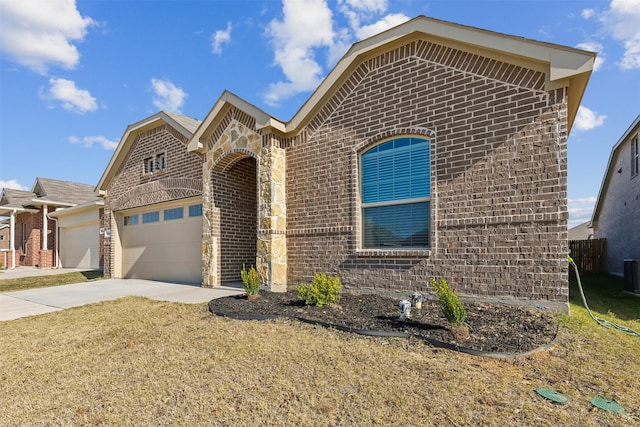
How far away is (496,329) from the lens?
4.90 metres

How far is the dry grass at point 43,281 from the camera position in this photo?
12219 millimetres

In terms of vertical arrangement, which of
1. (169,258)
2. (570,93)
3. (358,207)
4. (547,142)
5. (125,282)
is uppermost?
(570,93)

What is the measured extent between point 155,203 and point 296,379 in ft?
34.0

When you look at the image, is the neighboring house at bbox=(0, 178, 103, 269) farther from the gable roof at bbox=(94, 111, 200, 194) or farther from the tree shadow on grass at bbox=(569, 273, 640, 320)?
the tree shadow on grass at bbox=(569, 273, 640, 320)

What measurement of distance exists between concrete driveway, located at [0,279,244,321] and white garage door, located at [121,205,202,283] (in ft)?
3.09

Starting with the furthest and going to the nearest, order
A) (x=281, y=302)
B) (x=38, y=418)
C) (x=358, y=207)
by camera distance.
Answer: (x=358, y=207)
(x=281, y=302)
(x=38, y=418)

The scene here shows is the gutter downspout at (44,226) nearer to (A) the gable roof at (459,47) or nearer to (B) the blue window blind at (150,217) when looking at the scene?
Result: (B) the blue window blind at (150,217)

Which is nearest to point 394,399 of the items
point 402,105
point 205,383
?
point 205,383

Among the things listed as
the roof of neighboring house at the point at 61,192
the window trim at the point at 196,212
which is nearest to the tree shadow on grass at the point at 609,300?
the window trim at the point at 196,212

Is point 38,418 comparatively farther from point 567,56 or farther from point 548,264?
point 567,56

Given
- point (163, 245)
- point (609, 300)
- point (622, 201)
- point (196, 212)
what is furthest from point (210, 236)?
point (622, 201)

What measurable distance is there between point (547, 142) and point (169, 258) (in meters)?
11.1

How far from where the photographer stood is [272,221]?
8320 mm

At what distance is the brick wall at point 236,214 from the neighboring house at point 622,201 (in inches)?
501
